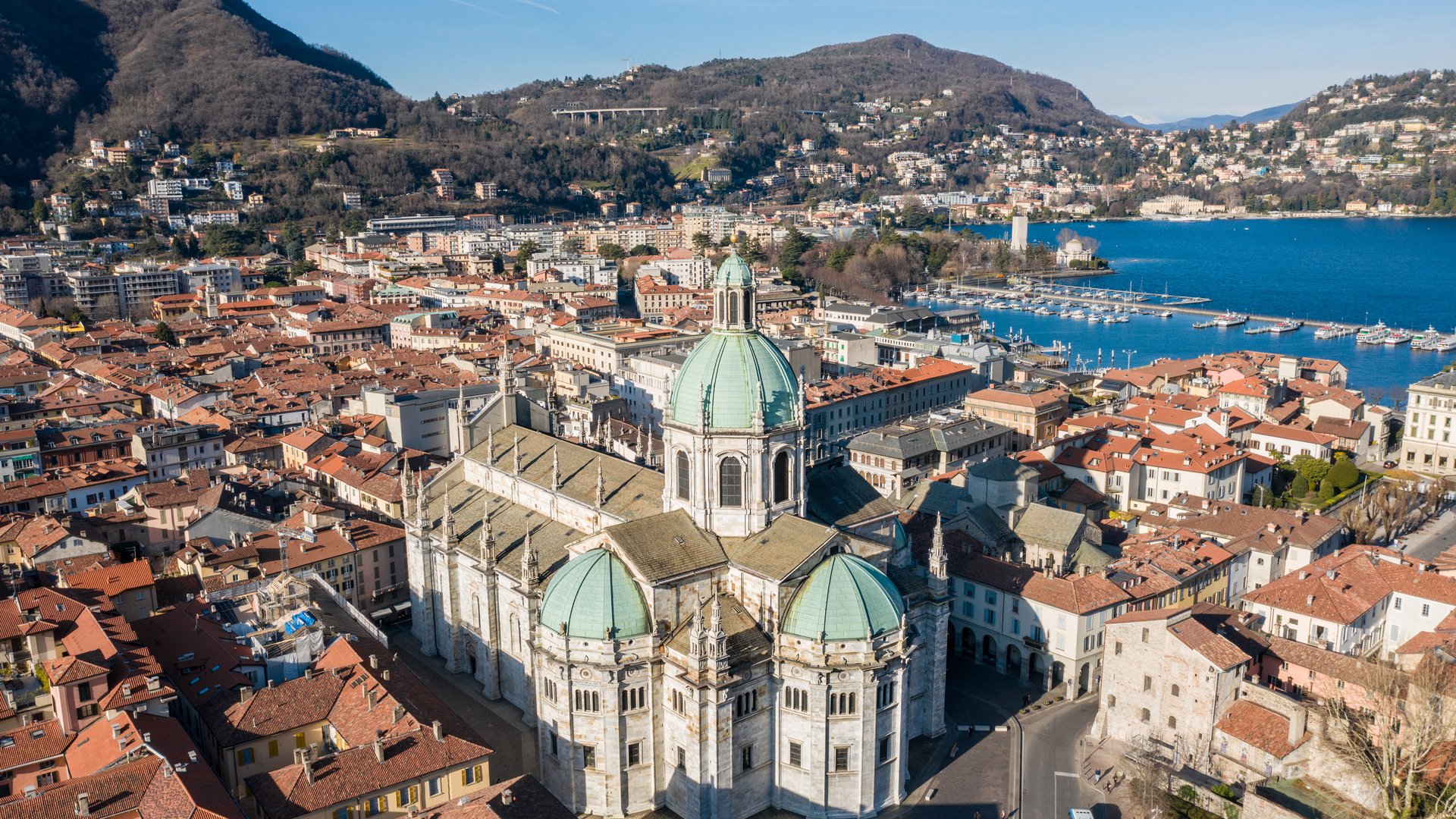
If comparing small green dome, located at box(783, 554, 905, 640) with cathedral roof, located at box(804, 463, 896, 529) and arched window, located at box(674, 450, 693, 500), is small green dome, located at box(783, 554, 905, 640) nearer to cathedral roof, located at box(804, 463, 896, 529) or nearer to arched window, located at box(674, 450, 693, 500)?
cathedral roof, located at box(804, 463, 896, 529)

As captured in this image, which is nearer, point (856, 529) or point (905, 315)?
point (856, 529)

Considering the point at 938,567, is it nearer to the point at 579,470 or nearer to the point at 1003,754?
the point at 1003,754

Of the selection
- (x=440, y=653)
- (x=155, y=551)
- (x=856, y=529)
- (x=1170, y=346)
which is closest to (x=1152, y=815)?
(x=856, y=529)

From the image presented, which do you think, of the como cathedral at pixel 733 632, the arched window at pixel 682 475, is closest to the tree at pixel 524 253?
the arched window at pixel 682 475

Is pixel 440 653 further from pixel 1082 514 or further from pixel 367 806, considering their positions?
pixel 1082 514

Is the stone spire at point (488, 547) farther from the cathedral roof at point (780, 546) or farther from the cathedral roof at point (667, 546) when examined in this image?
the cathedral roof at point (780, 546)

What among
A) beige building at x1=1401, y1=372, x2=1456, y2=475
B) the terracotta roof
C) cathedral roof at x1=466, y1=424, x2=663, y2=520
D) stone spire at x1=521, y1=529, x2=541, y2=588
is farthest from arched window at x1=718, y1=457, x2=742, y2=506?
beige building at x1=1401, y1=372, x2=1456, y2=475
